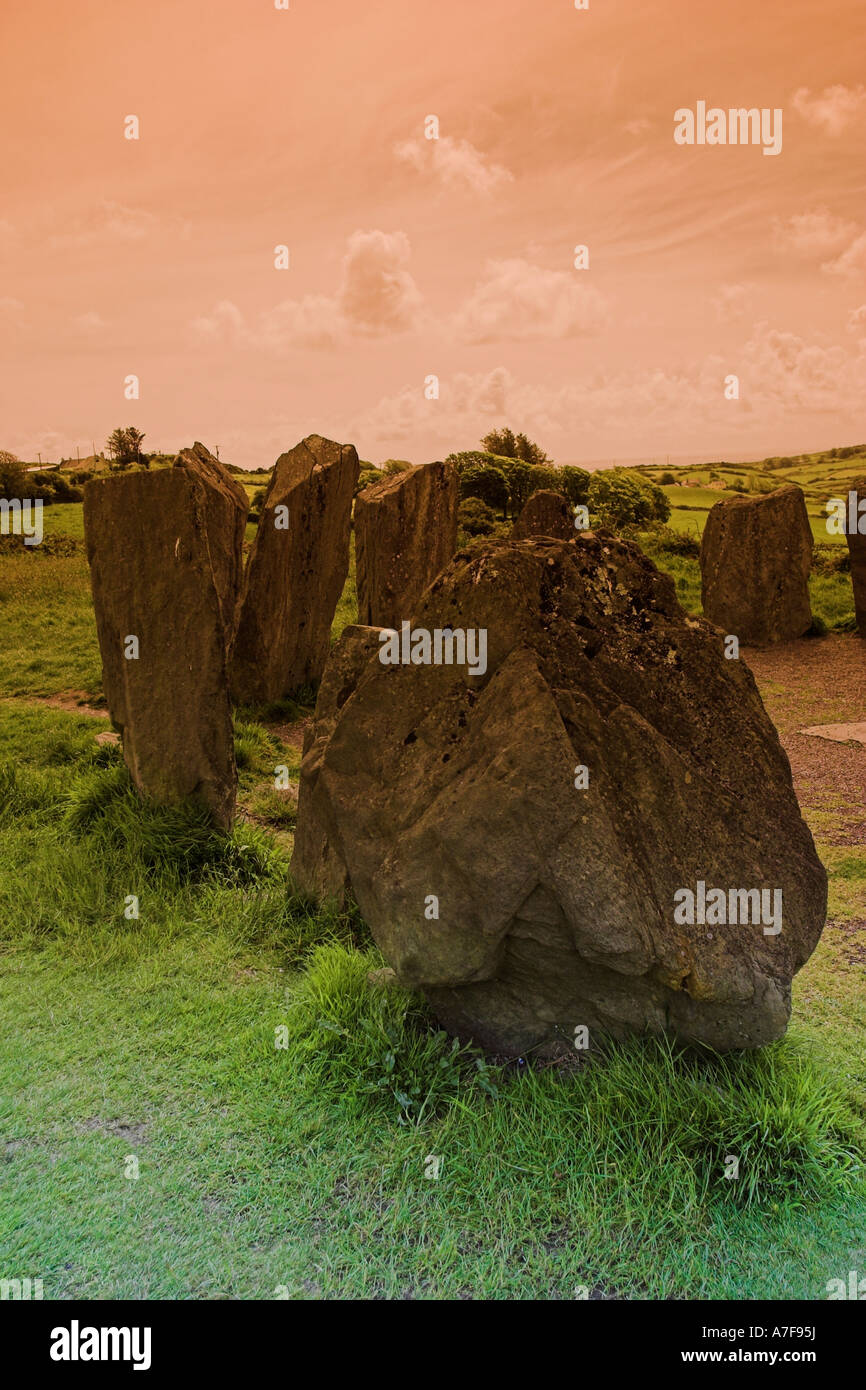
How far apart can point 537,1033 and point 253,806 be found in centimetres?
421

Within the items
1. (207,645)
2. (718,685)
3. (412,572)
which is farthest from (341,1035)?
(412,572)

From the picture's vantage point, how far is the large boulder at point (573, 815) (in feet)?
12.4

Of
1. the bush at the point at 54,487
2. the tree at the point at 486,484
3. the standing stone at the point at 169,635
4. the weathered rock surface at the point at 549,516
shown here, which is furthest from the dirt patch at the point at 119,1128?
the tree at the point at 486,484

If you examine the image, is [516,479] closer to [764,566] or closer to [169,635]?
[764,566]

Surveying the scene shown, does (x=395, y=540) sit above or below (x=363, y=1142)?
above

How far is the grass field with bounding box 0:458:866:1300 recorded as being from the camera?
10.8 ft

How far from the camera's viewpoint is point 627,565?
14.5 ft

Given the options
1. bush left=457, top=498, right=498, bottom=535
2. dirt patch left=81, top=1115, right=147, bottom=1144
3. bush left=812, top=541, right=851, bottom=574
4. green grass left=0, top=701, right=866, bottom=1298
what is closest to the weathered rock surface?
green grass left=0, top=701, right=866, bottom=1298

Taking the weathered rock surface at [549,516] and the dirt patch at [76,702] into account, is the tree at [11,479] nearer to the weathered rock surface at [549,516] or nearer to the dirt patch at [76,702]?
the dirt patch at [76,702]

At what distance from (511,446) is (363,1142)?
22464mm

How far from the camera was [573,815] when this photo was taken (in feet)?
12.3

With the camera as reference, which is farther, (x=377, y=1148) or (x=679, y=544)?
(x=679, y=544)

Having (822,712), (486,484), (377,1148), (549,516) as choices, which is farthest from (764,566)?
(377,1148)

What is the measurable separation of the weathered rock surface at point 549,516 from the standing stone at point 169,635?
4188 millimetres
